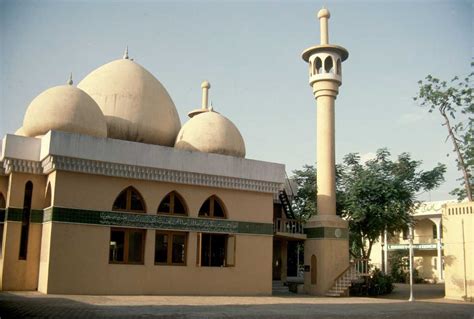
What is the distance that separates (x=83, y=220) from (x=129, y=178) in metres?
2.09

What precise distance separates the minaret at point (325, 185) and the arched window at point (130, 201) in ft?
25.6

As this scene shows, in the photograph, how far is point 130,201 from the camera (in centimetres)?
1780

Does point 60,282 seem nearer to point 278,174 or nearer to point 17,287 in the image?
point 17,287

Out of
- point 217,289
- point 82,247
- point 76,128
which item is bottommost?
point 217,289

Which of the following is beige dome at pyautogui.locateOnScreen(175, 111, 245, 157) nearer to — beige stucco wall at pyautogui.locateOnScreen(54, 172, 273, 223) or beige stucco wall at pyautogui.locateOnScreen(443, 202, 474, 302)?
beige stucco wall at pyautogui.locateOnScreen(54, 172, 273, 223)

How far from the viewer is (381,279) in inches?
953

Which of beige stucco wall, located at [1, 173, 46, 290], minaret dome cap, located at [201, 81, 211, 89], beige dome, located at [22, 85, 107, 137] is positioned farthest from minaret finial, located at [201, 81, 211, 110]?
beige stucco wall, located at [1, 173, 46, 290]

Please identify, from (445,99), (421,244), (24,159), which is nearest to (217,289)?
(24,159)

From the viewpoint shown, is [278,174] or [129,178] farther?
[278,174]

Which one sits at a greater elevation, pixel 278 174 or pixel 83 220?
pixel 278 174

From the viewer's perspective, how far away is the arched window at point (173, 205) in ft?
60.5

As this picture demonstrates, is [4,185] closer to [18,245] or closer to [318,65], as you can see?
[18,245]

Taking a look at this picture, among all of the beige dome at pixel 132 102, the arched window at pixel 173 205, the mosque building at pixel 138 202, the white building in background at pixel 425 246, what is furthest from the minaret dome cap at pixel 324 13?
the white building in background at pixel 425 246

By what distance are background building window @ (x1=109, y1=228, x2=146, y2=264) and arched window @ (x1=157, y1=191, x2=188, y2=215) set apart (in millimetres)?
1104
